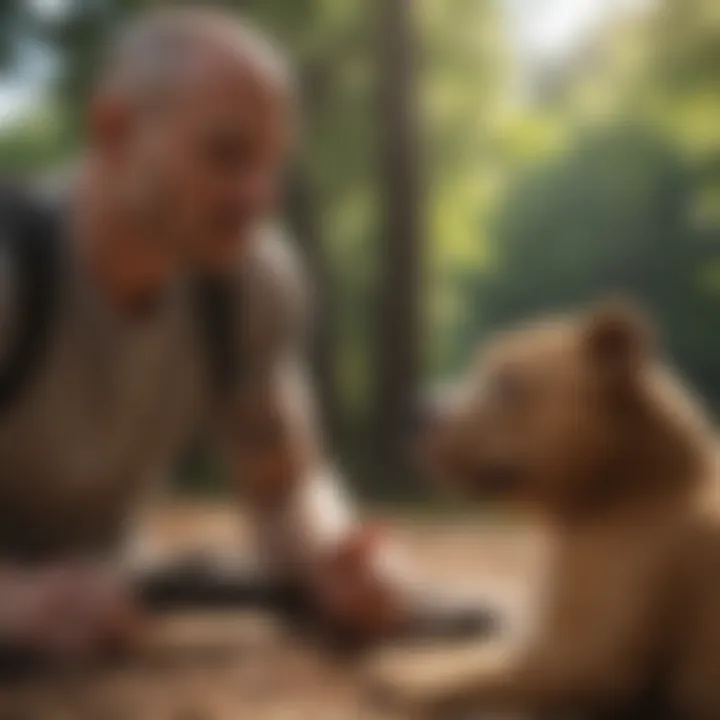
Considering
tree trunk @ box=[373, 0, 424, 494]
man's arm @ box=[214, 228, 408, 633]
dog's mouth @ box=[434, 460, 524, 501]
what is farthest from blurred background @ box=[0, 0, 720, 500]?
dog's mouth @ box=[434, 460, 524, 501]

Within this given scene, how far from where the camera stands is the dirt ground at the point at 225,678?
2.13 feet

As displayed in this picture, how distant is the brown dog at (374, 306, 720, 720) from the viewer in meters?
0.65

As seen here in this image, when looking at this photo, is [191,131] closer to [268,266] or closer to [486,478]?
[268,266]

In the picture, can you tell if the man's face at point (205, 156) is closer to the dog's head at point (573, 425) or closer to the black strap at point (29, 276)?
the black strap at point (29, 276)

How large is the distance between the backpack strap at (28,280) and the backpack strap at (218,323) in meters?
0.08

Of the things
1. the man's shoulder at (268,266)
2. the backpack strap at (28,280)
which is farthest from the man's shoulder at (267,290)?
the backpack strap at (28,280)

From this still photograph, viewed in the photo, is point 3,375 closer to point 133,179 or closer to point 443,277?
point 133,179

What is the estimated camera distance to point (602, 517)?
678 millimetres

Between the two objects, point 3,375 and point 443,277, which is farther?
point 443,277

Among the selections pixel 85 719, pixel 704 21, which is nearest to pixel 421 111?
pixel 704 21

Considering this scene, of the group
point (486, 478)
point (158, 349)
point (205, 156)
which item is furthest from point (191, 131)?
point (486, 478)

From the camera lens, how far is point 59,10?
94 centimetres

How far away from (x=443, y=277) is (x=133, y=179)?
283 mm

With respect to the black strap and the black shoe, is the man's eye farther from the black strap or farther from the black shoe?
the black shoe
